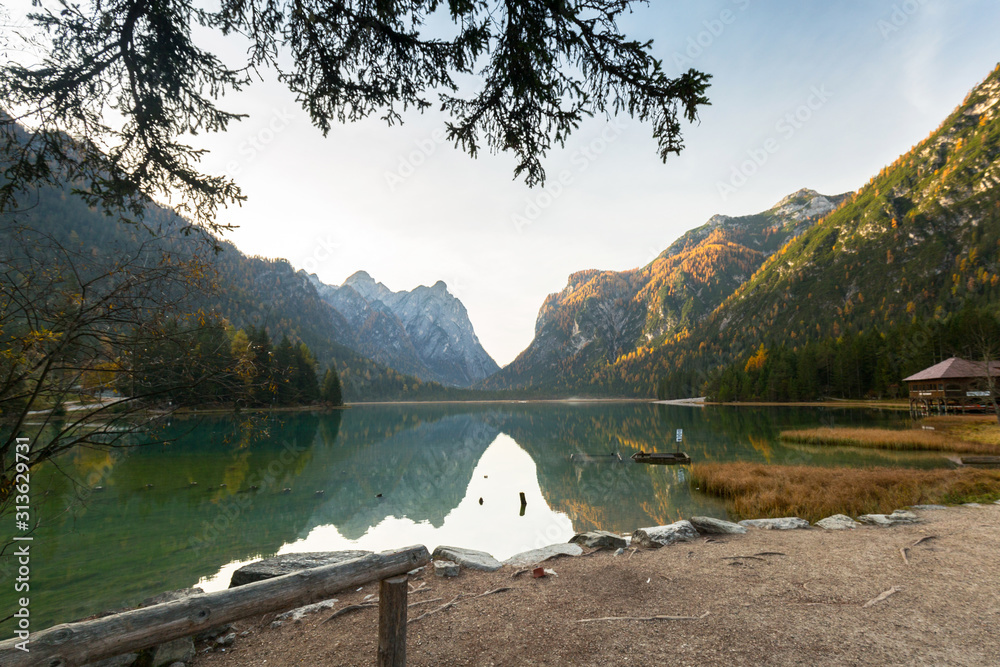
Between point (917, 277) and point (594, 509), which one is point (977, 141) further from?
point (594, 509)

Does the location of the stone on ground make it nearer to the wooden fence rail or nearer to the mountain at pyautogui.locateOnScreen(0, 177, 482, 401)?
the wooden fence rail

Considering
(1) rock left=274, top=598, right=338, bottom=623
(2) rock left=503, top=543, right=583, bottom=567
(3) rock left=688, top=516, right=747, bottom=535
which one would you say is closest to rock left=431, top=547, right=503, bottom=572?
(2) rock left=503, top=543, right=583, bottom=567

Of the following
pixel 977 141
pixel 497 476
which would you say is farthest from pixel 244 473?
pixel 977 141

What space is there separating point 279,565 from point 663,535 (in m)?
8.07

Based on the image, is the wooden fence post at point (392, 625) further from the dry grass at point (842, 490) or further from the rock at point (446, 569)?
the dry grass at point (842, 490)

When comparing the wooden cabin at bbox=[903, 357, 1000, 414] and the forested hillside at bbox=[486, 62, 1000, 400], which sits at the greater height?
the forested hillside at bbox=[486, 62, 1000, 400]

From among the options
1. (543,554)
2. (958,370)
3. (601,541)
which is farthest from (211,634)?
(958,370)

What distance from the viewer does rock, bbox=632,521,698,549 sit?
9195 millimetres

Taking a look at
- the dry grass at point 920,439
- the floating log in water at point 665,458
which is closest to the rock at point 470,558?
the floating log in water at point 665,458

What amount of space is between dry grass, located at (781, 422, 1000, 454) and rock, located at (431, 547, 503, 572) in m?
31.9

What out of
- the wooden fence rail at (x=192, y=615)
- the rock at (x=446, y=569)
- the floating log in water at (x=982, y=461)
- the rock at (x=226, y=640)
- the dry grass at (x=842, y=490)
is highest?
the wooden fence rail at (x=192, y=615)

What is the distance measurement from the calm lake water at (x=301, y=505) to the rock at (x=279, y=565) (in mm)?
2268

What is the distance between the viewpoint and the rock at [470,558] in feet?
26.4

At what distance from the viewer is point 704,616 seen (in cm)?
551
